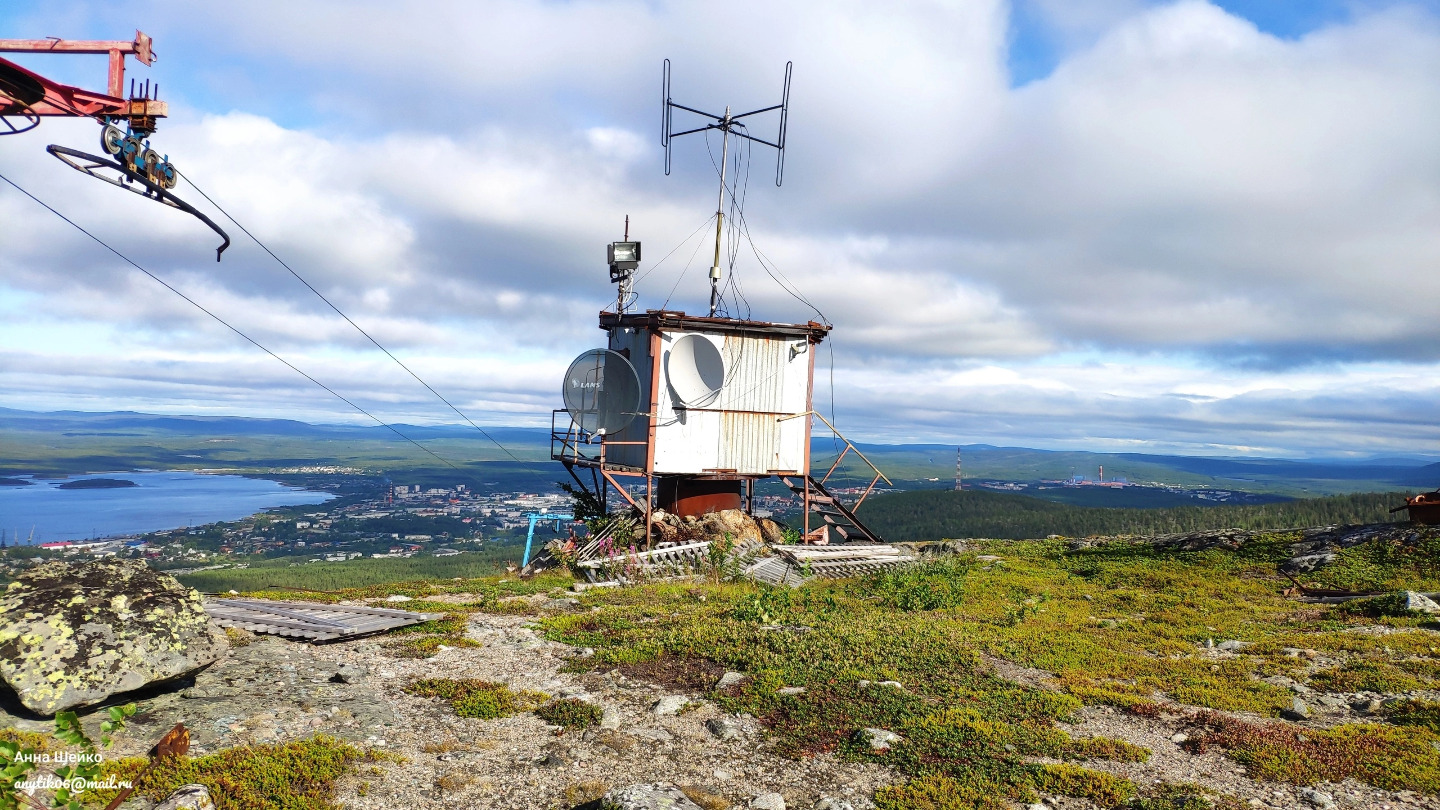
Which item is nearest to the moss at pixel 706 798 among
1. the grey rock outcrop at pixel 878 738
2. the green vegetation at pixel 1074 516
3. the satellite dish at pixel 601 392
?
the grey rock outcrop at pixel 878 738

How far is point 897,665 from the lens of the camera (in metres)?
11.3

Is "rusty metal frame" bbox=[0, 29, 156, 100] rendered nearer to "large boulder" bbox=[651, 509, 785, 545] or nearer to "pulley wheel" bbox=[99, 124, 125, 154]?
"pulley wheel" bbox=[99, 124, 125, 154]

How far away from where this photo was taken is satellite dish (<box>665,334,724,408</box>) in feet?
81.8

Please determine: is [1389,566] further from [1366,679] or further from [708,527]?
[708,527]

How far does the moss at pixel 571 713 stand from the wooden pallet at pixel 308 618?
494 cm

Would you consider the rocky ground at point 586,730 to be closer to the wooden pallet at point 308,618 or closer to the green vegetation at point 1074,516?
the wooden pallet at point 308,618

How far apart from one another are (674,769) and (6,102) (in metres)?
15.1

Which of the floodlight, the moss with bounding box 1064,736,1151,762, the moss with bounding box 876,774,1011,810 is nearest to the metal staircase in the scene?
the floodlight

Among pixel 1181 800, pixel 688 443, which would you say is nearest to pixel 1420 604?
pixel 1181 800

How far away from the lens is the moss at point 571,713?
8.99 metres

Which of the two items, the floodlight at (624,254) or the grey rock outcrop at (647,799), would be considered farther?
the floodlight at (624,254)

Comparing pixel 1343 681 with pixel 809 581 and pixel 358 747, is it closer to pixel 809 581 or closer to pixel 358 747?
pixel 809 581

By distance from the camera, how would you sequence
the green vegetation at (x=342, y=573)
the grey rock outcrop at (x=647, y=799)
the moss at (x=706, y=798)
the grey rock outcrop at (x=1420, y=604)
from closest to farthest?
1. the grey rock outcrop at (x=647, y=799)
2. the moss at (x=706, y=798)
3. the grey rock outcrop at (x=1420, y=604)
4. the green vegetation at (x=342, y=573)

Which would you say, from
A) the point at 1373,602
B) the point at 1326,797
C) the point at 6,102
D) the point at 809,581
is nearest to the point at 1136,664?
the point at 1326,797
